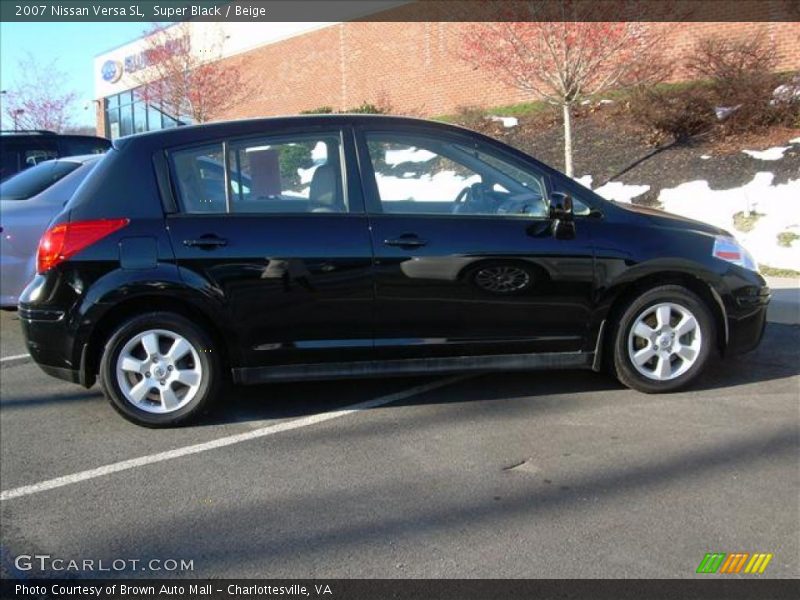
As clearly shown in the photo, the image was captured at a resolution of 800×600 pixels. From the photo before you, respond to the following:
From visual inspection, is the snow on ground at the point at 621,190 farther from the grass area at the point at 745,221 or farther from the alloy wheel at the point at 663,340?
the alloy wheel at the point at 663,340

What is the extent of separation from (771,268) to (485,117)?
27.4 feet

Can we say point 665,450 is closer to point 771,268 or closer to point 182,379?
point 182,379

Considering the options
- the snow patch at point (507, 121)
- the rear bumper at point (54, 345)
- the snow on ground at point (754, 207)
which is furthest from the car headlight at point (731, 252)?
the snow patch at point (507, 121)

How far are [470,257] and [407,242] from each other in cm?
40

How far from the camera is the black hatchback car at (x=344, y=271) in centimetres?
433

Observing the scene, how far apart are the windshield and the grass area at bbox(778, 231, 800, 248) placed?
7.97 metres

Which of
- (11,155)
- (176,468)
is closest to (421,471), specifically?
(176,468)

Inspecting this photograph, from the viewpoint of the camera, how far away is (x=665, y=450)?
397 centimetres

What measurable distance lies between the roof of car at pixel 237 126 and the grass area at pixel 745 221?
6171 millimetres

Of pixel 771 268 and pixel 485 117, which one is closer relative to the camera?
pixel 771 268

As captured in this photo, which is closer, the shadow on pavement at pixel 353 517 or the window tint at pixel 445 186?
the shadow on pavement at pixel 353 517

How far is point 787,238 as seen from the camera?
878cm

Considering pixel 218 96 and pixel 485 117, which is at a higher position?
pixel 218 96

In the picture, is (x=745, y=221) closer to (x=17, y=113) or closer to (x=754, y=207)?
(x=754, y=207)
